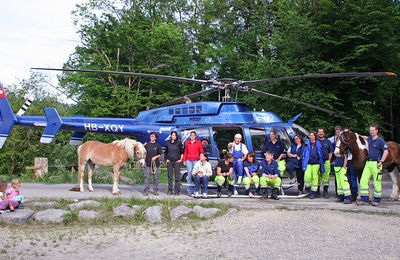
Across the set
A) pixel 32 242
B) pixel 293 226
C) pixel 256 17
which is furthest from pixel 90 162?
pixel 256 17

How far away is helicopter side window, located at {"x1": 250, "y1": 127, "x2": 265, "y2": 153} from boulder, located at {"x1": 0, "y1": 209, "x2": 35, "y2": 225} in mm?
6499

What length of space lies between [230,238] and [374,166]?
4.67m

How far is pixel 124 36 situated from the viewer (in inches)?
1077

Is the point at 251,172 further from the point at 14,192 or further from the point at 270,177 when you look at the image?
the point at 14,192

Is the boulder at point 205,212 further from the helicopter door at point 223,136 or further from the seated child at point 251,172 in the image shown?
the helicopter door at point 223,136

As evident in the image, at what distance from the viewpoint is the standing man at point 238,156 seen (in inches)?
396

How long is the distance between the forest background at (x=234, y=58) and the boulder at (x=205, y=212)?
44.2 feet

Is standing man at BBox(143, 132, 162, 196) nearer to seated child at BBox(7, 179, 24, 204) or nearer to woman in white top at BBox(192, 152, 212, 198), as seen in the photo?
woman in white top at BBox(192, 152, 212, 198)

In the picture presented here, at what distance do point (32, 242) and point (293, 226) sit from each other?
15.7ft

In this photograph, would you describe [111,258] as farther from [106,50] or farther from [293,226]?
[106,50]

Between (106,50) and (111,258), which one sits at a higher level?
(106,50)

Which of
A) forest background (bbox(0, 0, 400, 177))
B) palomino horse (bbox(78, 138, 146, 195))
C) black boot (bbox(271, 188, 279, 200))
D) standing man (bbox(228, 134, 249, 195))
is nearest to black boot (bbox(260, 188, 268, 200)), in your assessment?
black boot (bbox(271, 188, 279, 200))

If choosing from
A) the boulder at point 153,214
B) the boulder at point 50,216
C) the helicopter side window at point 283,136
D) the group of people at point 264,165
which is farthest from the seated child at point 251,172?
the boulder at point 50,216

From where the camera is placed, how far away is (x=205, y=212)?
776 cm
